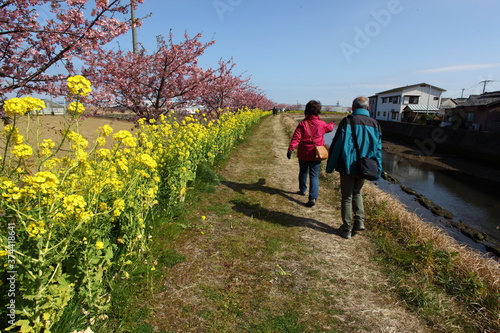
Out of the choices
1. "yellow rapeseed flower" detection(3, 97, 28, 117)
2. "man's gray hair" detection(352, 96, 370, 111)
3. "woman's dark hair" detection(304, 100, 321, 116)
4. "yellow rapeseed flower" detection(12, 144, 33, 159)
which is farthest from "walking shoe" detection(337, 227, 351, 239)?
"yellow rapeseed flower" detection(3, 97, 28, 117)

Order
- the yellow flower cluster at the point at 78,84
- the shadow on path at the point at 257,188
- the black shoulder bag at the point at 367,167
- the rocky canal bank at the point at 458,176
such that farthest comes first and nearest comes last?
the rocky canal bank at the point at 458,176
the shadow on path at the point at 257,188
the black shoulder bag at the point at 367,167
the yellow flower cluster at the point at 78,84

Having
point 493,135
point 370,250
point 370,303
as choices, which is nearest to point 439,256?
point 370,250

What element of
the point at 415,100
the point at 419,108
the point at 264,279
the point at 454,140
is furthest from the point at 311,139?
the point at 415,100

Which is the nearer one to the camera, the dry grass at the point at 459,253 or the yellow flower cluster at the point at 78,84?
the yellow flower cluster at the point at 78,84

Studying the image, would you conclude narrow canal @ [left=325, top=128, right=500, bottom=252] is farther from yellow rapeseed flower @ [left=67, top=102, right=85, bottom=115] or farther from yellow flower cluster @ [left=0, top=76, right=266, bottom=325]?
yellow rapeseed flower @ [left=67, top=102, right=85, bottom=115]

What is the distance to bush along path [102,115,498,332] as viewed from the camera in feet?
8.13

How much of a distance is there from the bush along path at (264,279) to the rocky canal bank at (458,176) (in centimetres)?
530

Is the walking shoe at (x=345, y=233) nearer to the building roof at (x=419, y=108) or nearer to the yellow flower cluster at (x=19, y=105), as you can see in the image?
the yellow flower cluster at (x=19, y=105)

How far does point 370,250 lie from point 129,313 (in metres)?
3.01

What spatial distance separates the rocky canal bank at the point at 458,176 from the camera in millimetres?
8227

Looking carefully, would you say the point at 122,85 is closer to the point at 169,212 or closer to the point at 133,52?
the point at 133,52

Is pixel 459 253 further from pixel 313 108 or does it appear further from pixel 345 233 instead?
pixel 313 108

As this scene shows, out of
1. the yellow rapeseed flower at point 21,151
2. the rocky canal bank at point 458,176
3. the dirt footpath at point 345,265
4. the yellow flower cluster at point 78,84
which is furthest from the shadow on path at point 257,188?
the rocky canal bank at point 458,176

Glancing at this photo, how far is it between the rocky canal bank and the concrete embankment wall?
0.75 metres
